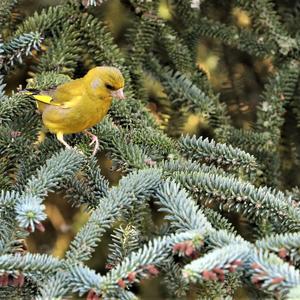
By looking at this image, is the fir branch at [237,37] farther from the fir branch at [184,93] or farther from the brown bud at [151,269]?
the brown bud at [151,269]

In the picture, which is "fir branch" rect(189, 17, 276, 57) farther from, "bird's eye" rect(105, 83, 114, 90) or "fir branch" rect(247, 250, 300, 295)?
"fir branch" rect(247, 250, 300, 295)

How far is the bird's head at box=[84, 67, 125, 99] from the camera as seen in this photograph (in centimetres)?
203

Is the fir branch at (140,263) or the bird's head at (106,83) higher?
the fir branch at (140,263)

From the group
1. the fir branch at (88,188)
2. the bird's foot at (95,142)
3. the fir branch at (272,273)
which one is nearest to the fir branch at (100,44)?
the bird's foot at (95,142)

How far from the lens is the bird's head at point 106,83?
2.03m

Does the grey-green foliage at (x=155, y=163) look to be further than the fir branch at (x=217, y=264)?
Yes

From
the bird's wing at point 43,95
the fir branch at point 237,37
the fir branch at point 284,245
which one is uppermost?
the fir branch at point 284,245

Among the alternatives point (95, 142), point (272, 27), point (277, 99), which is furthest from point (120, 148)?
point (272, 27)

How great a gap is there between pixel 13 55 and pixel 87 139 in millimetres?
434

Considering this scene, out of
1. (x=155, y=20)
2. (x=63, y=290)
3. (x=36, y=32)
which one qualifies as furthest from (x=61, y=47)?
(x=63, y=290)

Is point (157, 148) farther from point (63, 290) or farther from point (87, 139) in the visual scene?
point (63, 290)

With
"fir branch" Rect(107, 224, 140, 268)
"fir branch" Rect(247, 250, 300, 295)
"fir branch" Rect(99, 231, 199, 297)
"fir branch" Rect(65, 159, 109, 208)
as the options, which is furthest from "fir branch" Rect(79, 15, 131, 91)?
"fir branch" Rect(247, 250, 300, 295)

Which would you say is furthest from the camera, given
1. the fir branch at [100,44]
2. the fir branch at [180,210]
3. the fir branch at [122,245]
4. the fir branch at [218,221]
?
the fir branch at [100,44]

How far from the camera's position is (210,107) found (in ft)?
7.64
